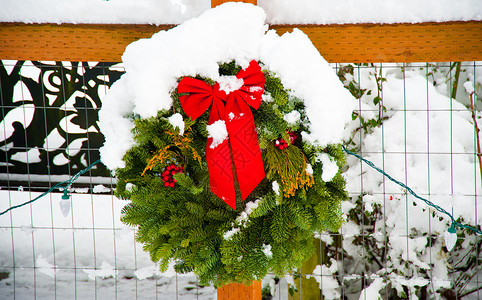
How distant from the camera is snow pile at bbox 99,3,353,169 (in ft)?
2.64

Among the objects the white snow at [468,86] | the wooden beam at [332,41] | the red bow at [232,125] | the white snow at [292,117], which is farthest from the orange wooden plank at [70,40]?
the white snow at [468,86]

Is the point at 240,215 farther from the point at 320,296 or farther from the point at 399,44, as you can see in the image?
the point at 320,296

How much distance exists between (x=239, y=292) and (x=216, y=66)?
2.21 ft

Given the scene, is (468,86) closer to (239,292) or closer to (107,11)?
(239,292)

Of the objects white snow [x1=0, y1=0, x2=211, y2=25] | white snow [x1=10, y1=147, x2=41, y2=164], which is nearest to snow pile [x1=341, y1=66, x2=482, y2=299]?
white snow [x1=0, y1=0, x2=211, y2=25]

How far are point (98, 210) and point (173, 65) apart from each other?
3.94 ft

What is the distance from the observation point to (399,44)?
1.04 m

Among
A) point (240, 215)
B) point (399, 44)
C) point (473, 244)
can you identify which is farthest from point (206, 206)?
point (473, 244)

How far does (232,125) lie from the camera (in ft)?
2.70

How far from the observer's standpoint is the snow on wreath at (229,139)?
0.81m

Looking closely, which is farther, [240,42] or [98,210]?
[98,210]

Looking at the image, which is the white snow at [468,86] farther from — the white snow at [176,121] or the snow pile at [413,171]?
the white snow at [176,121]

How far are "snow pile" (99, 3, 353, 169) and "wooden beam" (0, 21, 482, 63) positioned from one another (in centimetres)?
25

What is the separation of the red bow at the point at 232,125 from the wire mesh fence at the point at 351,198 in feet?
2.95
